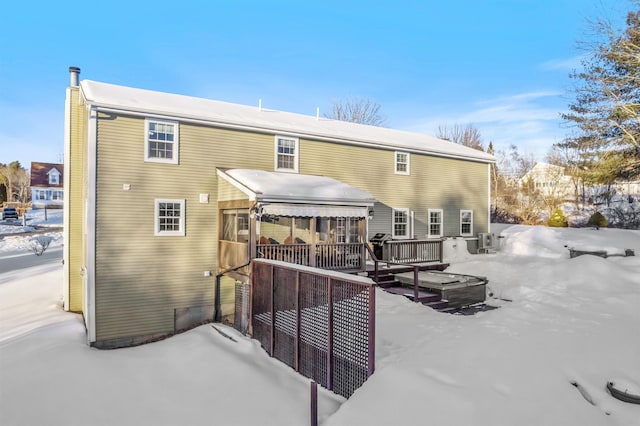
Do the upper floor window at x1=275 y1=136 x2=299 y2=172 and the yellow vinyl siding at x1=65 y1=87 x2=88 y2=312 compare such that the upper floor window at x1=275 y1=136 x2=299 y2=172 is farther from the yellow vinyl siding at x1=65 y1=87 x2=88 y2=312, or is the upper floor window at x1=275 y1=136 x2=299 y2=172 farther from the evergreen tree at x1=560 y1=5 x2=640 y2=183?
the evergreen tree at x1=560 y1=5 x2=640 y2=183

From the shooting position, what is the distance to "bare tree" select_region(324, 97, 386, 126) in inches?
1581

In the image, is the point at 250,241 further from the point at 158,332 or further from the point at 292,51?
the point at 292,51

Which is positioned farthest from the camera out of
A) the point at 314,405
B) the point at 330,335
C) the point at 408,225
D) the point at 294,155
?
the point at 408,225

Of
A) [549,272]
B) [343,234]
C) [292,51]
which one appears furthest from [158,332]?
[292,51]

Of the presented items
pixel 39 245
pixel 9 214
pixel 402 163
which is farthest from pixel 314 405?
pixel 9 214

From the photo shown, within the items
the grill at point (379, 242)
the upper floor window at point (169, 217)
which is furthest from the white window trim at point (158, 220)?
the grill at point (379, 242)

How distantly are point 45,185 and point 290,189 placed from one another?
51.9 m

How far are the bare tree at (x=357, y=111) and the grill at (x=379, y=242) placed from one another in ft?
88.3

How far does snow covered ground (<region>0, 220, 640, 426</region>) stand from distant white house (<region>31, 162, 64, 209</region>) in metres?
45.6

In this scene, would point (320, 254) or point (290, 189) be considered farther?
point (320, 254)

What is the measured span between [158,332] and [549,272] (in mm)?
13587

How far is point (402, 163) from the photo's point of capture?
672 inches

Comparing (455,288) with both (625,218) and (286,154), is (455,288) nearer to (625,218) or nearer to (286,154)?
(286,154)

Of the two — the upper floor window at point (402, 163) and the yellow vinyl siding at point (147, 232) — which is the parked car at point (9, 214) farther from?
the upper floor window at point (402, 163)
